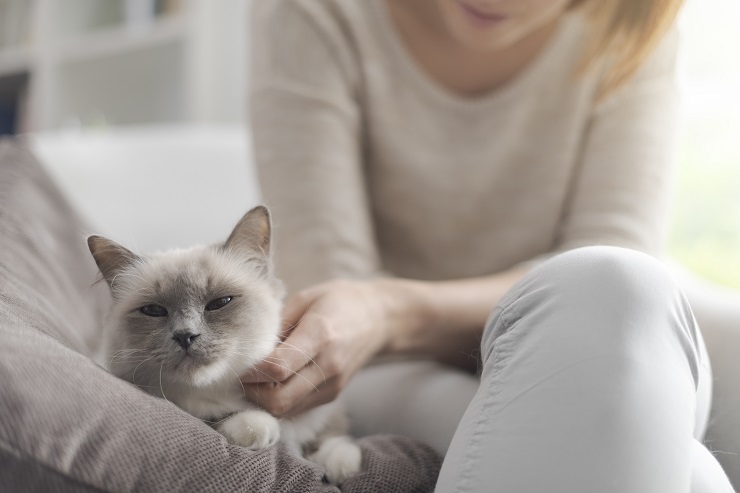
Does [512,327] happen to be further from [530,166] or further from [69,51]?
[69,51]

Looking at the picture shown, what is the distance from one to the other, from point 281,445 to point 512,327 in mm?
328

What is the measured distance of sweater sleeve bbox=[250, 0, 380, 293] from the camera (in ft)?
4.11

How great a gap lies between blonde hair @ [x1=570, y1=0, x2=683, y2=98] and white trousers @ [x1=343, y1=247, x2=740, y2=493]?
0.62 metres

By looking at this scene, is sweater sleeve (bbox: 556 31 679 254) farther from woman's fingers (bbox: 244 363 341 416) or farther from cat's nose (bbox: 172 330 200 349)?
cat's nose (bbox: 172 330 200 349)

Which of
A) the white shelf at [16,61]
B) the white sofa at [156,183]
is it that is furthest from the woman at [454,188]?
the white shelf at [16,61]

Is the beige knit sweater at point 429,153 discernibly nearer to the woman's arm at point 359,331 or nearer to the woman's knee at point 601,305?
the woman's arm at point 359,331

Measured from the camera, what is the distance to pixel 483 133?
4.70ft

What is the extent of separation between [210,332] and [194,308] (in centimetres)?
4

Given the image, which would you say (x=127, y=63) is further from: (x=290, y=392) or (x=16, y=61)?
(x=290, y=392)

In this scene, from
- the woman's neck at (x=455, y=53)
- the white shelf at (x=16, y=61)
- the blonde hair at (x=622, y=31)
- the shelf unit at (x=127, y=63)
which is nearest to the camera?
the blonde hair at (x=622, y=31)

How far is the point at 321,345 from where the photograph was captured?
2.93 ft

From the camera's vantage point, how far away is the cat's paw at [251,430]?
31.0 inches

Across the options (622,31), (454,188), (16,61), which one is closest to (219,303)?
(454,188)

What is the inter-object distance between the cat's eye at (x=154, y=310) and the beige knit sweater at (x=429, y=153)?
1.23 ft
